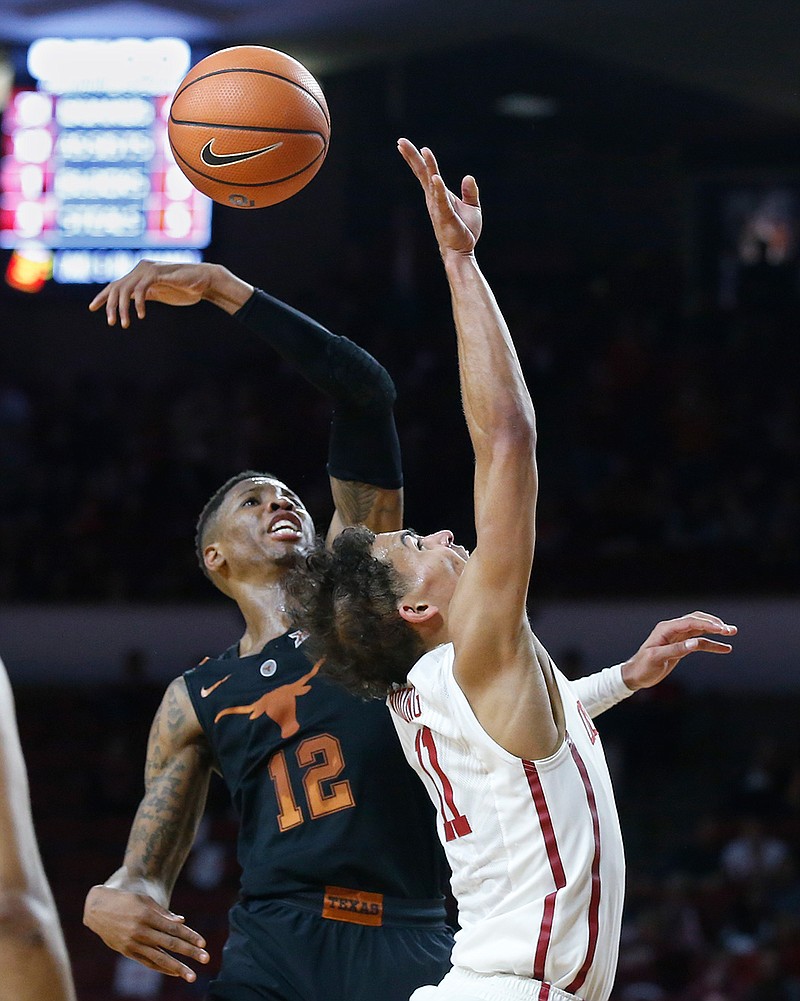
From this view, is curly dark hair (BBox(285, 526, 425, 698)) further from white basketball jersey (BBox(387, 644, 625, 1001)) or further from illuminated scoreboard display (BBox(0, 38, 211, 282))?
illuminated scoreboard display (BBox(0, 38, 211, 282))

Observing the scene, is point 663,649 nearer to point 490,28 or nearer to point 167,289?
point 167,289

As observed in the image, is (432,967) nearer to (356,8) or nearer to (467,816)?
(467,816)

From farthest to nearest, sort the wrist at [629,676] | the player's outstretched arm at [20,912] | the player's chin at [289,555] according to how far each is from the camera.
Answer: the player's chin at [289,555] < the wrist at [629,676] < the player's outstretched arm at [20,912]

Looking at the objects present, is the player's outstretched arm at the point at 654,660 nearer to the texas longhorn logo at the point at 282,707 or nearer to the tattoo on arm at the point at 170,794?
the texas longhorn logo at the point at 282,707

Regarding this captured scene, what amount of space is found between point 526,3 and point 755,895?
Result: 7475 mm

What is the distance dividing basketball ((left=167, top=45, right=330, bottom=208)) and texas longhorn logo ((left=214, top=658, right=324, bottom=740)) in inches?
52.2

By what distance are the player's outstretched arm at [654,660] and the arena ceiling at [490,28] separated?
9.25m

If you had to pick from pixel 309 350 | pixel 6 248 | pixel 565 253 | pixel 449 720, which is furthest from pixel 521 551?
pixel 565 253

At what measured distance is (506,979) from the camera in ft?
9.06

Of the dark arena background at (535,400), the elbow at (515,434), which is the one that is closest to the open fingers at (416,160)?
the elbow at (515,434)

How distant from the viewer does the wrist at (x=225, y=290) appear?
13.2 feet

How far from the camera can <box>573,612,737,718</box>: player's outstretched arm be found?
3.50m

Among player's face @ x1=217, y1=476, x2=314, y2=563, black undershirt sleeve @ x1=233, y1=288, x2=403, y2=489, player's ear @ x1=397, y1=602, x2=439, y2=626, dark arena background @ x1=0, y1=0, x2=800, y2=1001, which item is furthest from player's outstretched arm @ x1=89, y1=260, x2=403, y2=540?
dark arena background @ x1=0, y1=0, x2=800, y2=1001

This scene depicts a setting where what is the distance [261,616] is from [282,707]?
40 centimetres
